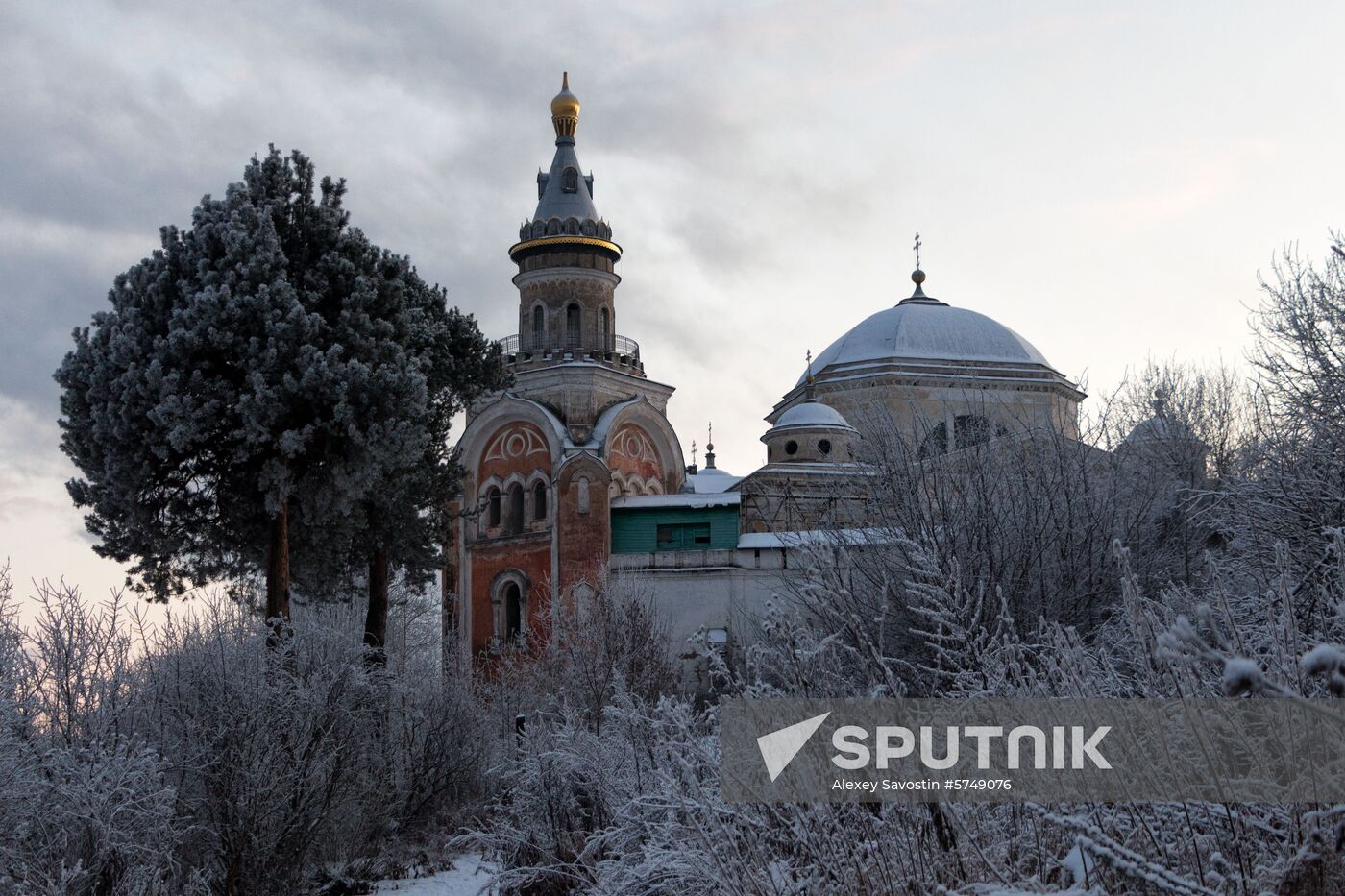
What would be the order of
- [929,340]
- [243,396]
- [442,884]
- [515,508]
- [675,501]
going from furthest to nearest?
1. [929,340]
2. [515,508]
3. [675,501]
4. [243,396]
5. [442,884]

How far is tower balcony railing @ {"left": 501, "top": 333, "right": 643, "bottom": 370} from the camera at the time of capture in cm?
3216

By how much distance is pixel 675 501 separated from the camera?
28.7 meters

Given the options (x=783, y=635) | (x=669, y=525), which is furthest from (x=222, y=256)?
(x=669, y=525)

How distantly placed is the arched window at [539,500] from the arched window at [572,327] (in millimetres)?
4295

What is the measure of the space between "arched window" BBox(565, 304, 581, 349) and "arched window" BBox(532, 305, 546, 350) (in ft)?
2.17

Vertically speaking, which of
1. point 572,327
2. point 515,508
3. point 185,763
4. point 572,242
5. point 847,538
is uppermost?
point 572,242

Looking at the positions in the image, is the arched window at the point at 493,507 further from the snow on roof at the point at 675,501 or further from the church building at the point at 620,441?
the snow on roof at the point at 675,501

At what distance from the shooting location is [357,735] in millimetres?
12250

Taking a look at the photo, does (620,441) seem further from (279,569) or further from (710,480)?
(279,569)

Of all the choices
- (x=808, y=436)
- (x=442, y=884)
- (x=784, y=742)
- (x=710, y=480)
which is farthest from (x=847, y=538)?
(x=710, y=480)

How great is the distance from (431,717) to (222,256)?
622cm

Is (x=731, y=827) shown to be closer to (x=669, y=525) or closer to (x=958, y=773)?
(x=958, y=773)

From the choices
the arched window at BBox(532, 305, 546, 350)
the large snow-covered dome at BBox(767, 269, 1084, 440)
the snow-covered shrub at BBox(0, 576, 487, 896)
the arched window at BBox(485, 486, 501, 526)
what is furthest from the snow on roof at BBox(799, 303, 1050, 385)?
the snow-covered shrub at BBox(0, 576, 487, 896)

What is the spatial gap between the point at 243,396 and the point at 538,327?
1970cm
